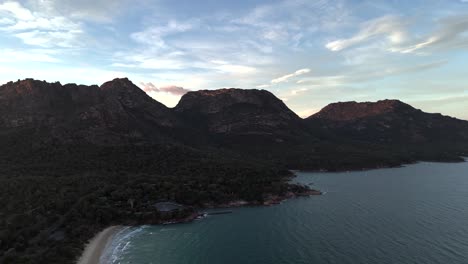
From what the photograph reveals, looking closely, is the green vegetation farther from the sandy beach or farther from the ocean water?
the ocean water

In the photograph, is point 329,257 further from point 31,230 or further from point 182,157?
point 182,157

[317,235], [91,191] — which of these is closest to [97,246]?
[91,191]

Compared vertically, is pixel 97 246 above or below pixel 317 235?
below

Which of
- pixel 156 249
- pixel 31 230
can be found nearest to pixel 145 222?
pixel 156 249

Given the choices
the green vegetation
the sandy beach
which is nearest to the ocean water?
the sandy beach

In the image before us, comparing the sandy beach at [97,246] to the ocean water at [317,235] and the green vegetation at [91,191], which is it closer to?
the green vegetation at [91,191]

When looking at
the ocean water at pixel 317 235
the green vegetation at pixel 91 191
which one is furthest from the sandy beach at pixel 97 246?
the ocean water at pixel 317 235

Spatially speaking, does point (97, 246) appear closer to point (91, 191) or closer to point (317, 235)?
point (91, 191)
